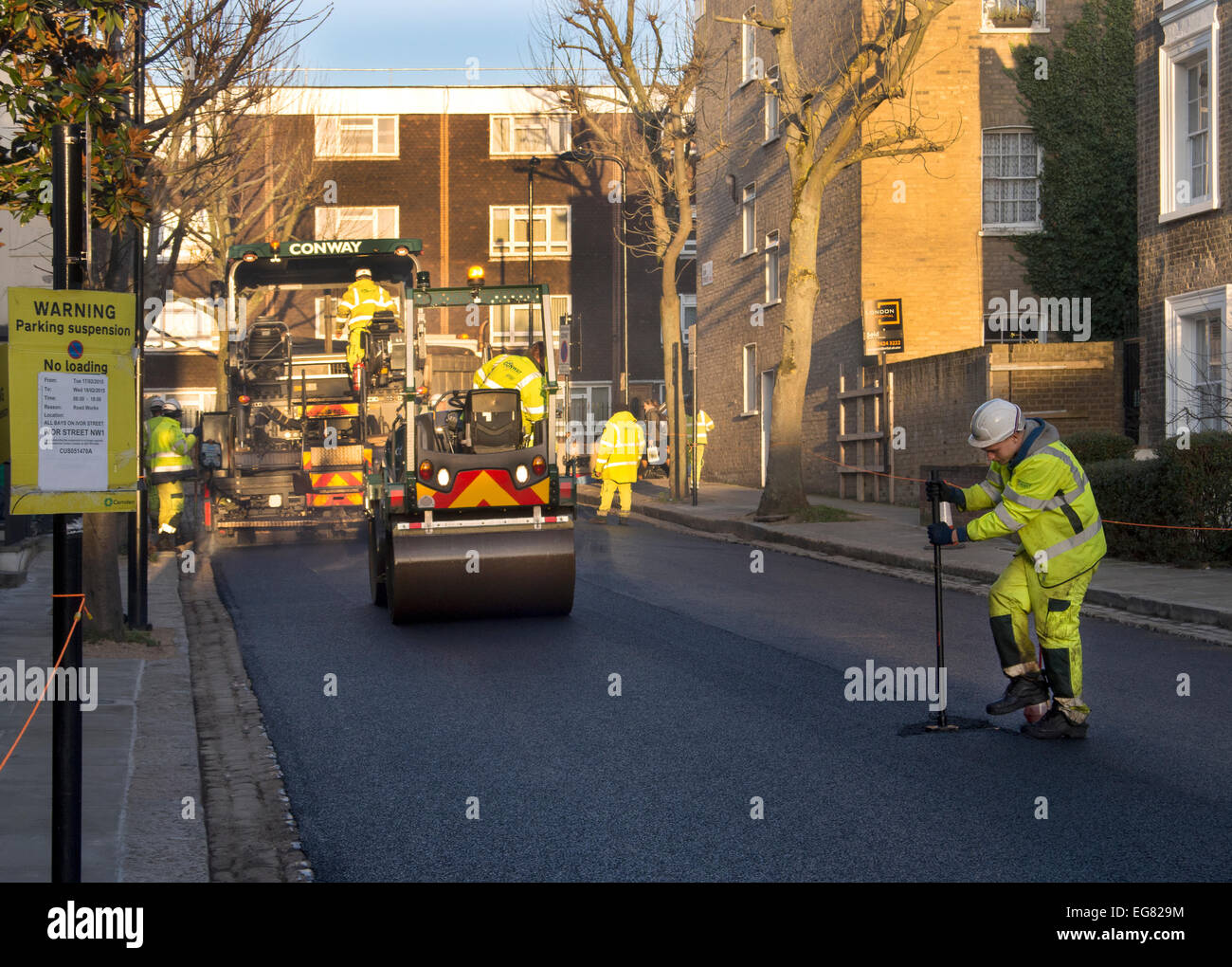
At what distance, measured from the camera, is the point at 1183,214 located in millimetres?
19125

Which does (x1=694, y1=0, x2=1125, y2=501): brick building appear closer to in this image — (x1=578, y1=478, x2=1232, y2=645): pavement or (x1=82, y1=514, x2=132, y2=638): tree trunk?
(x1=578, y1=478, x2=1232, y2=645): pavement

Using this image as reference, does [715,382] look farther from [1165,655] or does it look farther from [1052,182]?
[1165,655]

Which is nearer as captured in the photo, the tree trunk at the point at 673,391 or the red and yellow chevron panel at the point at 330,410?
the red and yellow chevron panel at the point at 330,410

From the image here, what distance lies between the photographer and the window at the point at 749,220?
32.7 meters

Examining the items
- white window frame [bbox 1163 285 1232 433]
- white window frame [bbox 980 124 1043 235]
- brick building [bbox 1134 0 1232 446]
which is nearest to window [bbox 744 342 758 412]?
white window frame [bbox 980 124 1043 235]

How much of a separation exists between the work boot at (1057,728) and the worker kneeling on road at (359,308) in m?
11.7

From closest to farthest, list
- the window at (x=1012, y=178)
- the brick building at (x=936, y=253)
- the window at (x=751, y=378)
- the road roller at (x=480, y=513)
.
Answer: the road roller at (x=480, y=513)
the brick building at (x=936, y=253)
the window at (x=1012, y=178)
the window at (x=751, y=378)

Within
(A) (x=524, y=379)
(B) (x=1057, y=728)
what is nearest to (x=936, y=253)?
(A) (x=524, y=379)

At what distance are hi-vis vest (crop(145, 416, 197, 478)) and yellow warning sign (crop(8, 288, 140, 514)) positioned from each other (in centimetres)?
1444

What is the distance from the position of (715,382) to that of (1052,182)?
11.2m

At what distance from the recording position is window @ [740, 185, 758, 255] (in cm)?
3269

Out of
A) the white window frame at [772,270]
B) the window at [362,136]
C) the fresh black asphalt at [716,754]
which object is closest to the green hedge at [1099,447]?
the fresh black asphalt at [716,754]

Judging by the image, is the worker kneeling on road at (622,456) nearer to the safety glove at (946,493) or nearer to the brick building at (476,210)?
the safety glove at (946,493)
